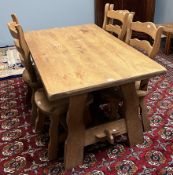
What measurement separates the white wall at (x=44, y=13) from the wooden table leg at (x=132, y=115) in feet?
9.39

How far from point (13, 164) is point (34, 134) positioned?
0.34 m

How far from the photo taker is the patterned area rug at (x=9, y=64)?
3.08 metres

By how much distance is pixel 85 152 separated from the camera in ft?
5.83

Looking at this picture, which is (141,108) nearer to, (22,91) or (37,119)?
(37,119)

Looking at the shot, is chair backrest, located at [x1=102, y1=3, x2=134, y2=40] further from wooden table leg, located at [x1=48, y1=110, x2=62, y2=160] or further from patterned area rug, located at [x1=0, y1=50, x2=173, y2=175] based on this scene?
wooden table leg, located at [x1=48, y1=110, x2=62, y2=160]

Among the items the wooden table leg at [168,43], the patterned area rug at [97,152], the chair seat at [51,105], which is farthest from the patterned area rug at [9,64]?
the wooden table leg at [168,43]

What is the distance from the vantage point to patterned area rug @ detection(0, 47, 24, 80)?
308 cm

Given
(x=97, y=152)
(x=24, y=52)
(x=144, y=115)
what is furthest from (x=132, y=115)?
(x=24, y=52)

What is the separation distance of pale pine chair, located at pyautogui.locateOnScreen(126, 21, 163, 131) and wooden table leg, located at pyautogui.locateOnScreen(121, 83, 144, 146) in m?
0.11

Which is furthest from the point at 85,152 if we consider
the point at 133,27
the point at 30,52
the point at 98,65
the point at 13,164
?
the point at 133,27

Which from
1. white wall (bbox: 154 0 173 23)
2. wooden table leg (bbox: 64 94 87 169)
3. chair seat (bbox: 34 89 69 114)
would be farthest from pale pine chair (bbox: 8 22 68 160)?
white wall (bbox: 154 0 173 23)

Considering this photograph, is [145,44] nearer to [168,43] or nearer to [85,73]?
[85,73]

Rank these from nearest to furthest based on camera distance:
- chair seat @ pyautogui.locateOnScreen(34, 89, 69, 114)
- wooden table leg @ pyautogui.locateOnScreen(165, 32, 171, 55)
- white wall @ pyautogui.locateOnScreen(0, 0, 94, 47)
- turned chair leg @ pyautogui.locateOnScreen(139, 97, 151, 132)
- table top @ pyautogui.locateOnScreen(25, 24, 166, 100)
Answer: table top @ pyautogui.locateOnScreen(25, 24, 166, 100) → chair seat @ pyautogui.locateOnScreen(34, 89, 69, 114) → turned chair leg @ pyautogui.locateOnScreen(139, 97, 151, 132) → wooden table leg @ pyautogui.locateOnScreen(165, 32, 171, 55) → white wall @ pyautogui.locateOnScreen(0, 0, 94, 47)

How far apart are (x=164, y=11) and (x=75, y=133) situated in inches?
139
